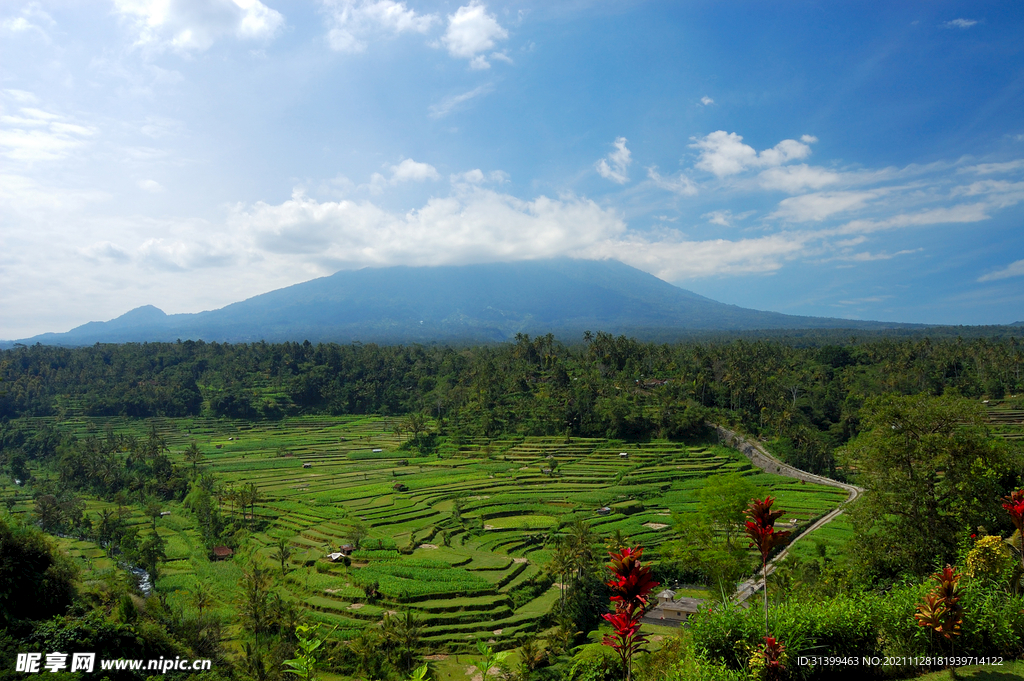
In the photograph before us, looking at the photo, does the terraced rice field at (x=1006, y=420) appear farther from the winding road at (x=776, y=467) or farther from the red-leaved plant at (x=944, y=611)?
the red-leaved plant at (x=944, y=611)

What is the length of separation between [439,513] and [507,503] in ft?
15.7

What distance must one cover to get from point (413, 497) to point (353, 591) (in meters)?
14.1

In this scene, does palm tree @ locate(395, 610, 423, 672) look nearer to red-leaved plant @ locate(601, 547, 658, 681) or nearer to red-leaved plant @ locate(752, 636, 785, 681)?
red-leaved plant @ locate(752, 636, 785, 681)

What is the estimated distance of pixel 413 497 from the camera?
120 ft

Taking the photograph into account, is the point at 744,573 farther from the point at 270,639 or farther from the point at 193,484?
the point at 193,484

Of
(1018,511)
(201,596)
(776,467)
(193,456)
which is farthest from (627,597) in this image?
(193,456)

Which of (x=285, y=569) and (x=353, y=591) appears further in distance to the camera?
(x=285, y=569)

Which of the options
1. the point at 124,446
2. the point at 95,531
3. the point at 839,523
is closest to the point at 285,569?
the point at 95,531

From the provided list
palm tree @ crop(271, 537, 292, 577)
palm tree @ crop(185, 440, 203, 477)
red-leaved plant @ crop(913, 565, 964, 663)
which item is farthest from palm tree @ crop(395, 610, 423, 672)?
palm tree @ crop(185, 440, 203, 477)

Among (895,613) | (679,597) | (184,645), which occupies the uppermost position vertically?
(895,613)

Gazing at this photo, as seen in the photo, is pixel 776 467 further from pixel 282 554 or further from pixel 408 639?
pixel 282 554

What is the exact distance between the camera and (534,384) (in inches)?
2532

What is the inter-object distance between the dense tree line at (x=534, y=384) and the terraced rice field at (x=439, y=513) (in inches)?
224

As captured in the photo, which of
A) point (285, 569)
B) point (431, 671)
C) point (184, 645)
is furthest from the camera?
point (285, 569)
